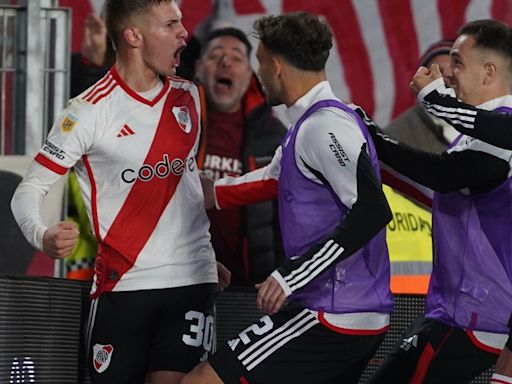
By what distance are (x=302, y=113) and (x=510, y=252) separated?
1.01m

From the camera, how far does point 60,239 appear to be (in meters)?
5.41

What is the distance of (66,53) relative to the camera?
689 cm

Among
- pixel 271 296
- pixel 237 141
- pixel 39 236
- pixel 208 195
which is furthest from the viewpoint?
pixel 237 141

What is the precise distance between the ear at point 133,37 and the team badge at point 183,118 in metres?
0.30

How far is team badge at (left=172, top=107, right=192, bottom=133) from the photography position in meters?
5.96

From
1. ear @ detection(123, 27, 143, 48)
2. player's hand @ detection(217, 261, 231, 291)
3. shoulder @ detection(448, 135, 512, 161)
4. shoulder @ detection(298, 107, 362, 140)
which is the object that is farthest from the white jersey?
shoulder @ detection(448, 135, 512, 161)

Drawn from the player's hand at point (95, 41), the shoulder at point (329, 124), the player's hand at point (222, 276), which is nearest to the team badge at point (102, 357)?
the player's hand at point (222, 276)

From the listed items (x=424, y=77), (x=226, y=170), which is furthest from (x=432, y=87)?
(x=226, y=170)

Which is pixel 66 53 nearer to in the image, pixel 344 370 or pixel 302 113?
pixel 302 113

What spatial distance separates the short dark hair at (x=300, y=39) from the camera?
5.57 metres

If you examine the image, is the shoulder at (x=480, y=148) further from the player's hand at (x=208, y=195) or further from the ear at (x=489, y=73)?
the player's hand at (x=208, y=195)

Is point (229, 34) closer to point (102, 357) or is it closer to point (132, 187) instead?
point (132, 187)

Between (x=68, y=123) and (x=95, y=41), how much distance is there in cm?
233

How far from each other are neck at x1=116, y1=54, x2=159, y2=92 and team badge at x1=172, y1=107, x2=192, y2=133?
0.47 ft
